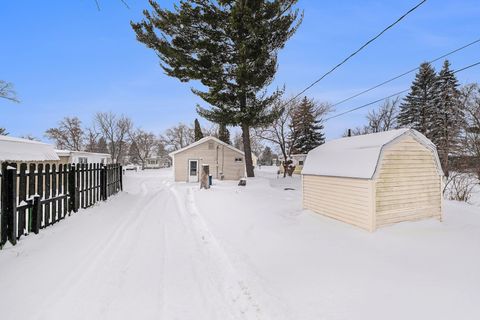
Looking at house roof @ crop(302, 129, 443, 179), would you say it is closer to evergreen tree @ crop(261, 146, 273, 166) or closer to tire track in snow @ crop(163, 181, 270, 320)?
tire track in snow @ crop(163, 181, 270, 320)

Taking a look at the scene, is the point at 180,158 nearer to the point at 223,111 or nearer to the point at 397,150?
the point at 223,111

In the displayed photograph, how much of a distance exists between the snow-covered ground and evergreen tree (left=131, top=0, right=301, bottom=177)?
13.1 m

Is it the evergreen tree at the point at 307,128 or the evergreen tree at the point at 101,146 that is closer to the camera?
the evergreen tree at the point at 307,128

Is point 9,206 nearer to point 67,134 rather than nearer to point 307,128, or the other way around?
point 307,128

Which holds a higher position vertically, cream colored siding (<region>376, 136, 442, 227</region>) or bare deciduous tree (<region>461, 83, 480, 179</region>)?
bare deciduous tree (<region>461, 83, 480, 179</region>)

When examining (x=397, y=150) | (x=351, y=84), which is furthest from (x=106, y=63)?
(x=351, y=84)

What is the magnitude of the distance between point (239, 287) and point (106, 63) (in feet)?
51.5

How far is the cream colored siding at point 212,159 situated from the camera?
2383 centimetres

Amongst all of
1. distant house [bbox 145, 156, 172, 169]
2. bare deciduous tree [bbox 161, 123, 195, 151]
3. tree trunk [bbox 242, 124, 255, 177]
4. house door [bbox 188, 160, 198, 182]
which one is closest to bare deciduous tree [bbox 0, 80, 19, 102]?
house door [bbox 188, 160, 198, 182]

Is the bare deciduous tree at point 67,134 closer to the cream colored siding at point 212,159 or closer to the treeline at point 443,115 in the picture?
the cream colored siding at point 212,159

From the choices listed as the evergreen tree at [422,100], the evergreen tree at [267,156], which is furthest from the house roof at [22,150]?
the evergreen tree at [267,156]

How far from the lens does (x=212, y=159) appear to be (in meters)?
24.1

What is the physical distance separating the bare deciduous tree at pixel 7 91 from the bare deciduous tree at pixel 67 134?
27.5m

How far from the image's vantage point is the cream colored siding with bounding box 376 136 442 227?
6.58 m
